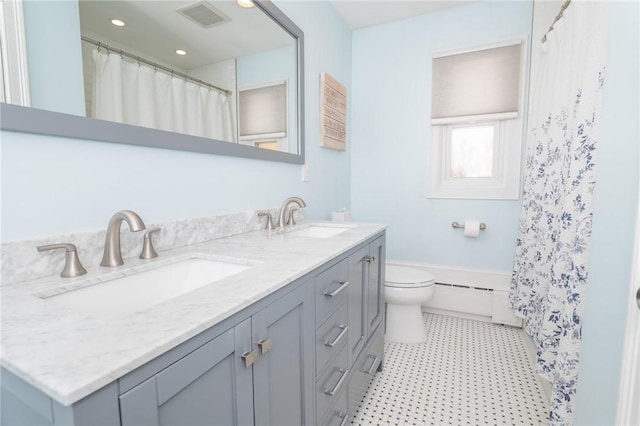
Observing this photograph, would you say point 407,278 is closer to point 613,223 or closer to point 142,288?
point 613,223

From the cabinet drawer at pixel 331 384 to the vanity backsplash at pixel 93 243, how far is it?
67 centimetres

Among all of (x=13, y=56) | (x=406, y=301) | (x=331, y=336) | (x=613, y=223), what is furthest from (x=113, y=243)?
(x=406, y=301)

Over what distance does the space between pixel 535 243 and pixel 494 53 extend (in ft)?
4.54

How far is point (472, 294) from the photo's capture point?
233cm

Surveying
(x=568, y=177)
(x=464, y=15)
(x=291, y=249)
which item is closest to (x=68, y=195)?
(x=291, y=249)

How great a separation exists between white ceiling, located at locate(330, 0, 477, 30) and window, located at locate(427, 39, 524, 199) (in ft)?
1.13

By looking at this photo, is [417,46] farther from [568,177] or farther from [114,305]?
[114,305]

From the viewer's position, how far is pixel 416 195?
2.49 metres

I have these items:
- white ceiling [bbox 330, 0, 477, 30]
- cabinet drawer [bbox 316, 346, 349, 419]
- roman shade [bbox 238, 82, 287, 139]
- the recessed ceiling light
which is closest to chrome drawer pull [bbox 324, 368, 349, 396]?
cabinet drawer [bbox 316, 346, 349, 419]

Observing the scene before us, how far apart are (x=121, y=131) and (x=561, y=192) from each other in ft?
5.69

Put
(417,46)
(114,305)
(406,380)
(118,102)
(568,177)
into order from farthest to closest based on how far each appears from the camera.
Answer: (417,46), (406,380), (568,177), (118,102), (114,305)

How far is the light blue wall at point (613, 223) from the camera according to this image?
75cm

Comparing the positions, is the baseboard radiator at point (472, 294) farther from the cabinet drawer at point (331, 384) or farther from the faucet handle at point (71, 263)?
the faucet handle at point (71, 263)

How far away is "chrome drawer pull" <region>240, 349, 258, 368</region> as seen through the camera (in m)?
0.63
